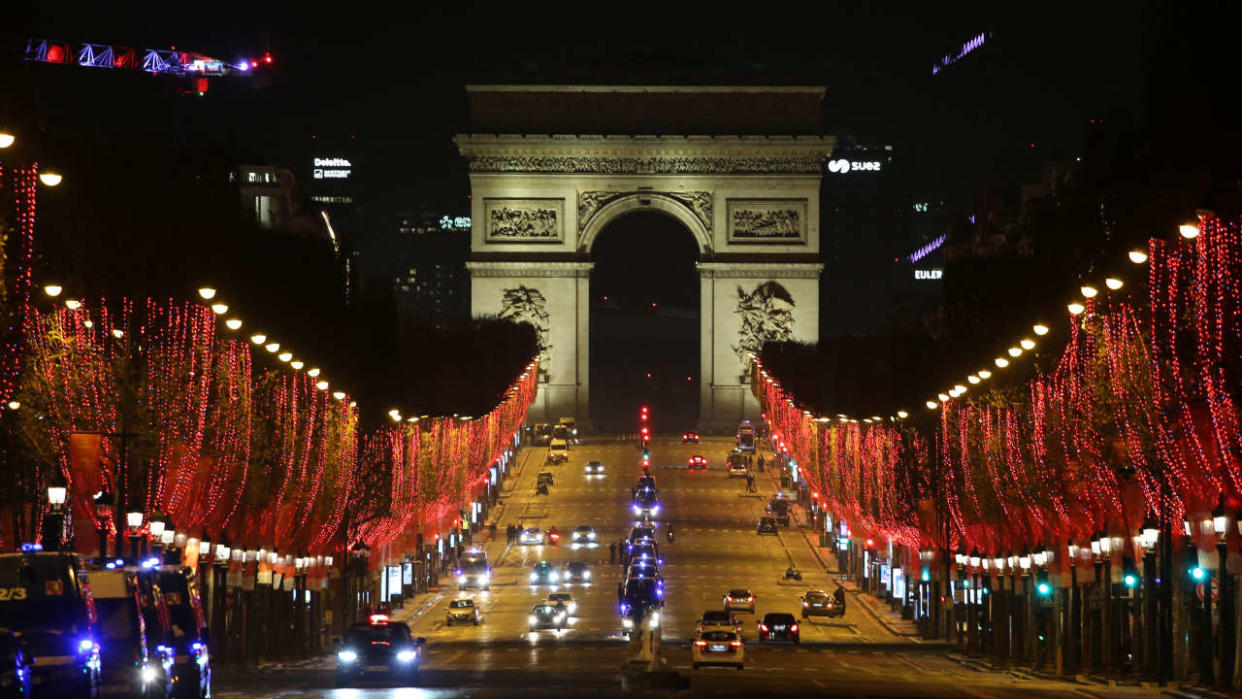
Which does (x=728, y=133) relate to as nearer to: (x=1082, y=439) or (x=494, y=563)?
(x=494, y=563)

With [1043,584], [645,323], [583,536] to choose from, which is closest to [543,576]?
[583,536]

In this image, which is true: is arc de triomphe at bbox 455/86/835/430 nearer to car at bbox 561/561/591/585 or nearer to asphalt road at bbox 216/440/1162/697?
asphalt road at bbox 216/440/1162/697

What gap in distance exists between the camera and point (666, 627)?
2272 inches

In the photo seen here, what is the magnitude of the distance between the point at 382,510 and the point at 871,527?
12.7 meters

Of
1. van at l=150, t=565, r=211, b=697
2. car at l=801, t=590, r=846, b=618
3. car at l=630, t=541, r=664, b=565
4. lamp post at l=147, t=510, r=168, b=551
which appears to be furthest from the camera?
car at l=630, t=541, r=664, b=565

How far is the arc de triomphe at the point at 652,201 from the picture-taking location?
4604 inches

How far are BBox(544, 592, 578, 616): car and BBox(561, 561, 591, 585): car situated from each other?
28.8 feet

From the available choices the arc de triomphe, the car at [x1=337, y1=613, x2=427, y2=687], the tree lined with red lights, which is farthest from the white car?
the car at [x1=337, y1=613, x2=427, y2=687]

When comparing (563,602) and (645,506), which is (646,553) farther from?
(645,506)

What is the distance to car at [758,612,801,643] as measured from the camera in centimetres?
5372

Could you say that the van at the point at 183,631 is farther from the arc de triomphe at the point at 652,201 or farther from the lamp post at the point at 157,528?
the arc de triomphe at the point at 652,201

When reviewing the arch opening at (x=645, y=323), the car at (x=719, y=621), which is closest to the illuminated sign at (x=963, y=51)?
the arch opening at (x=645, y=323)

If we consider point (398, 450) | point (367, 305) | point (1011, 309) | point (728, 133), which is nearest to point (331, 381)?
point (398, 450)

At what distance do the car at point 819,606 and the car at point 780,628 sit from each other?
713 cm
